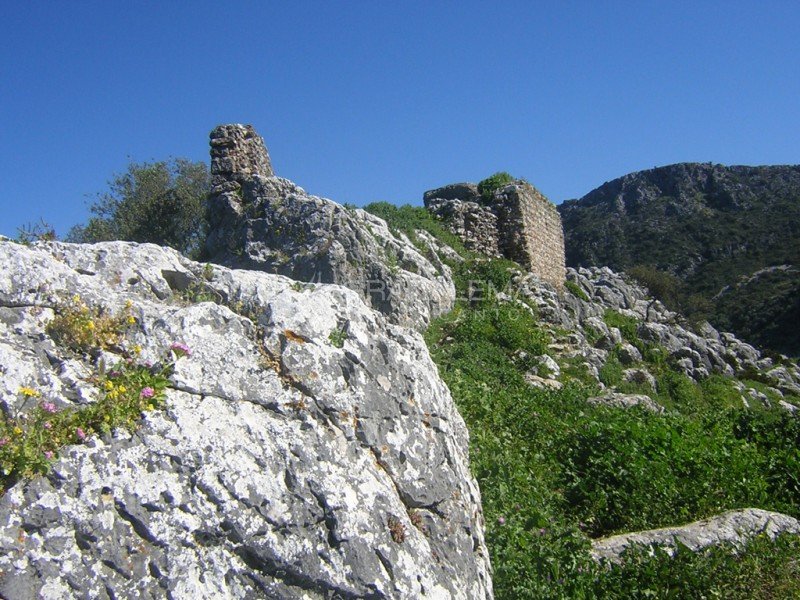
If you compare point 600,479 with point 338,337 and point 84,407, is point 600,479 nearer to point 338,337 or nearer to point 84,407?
point 338,337

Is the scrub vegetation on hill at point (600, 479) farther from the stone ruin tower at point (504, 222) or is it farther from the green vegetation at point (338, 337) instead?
the stone ruin tower at point (504, 222)

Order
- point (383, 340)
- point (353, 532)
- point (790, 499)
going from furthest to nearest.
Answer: point (790, 499) → point (383, 340) → point (353, 532)

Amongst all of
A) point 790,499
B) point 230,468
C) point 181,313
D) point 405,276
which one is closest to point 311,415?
point 230,468

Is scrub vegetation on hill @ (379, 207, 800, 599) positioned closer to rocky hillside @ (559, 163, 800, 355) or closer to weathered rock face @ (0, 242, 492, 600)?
weathered rock face @ (0, 242, 492, 600)

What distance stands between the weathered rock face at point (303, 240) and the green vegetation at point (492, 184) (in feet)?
21.3

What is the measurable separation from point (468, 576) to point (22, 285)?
12.0 ft

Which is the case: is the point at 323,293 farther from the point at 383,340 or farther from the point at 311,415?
the point at 311,415

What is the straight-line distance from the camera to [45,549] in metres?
3.48

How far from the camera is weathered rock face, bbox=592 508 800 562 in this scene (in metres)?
6.38

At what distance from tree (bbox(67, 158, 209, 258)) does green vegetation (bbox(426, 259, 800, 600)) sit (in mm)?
9377

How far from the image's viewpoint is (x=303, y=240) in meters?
13.2

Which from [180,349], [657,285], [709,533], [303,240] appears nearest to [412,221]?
[303,240]

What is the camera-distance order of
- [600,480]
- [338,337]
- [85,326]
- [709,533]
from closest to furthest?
[85,326] < [338,337] < [709,533] < [600,480]

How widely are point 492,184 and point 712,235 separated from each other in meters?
57.0
